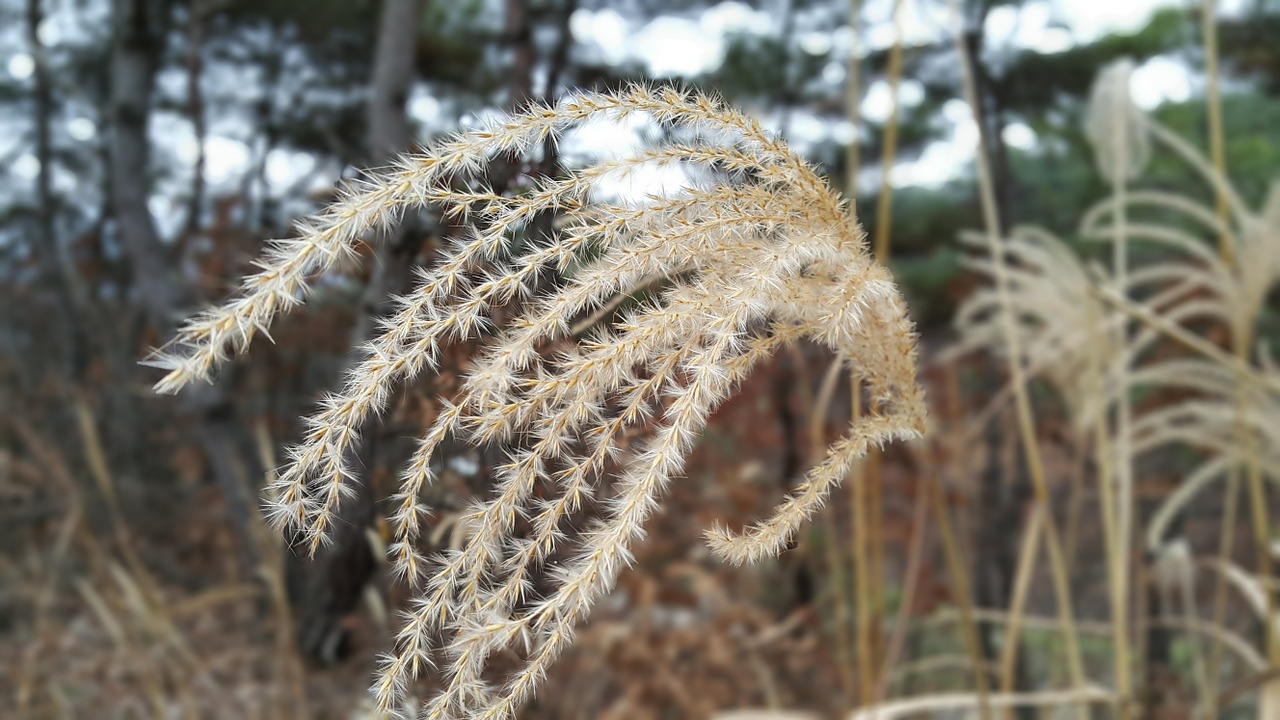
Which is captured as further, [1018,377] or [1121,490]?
[1121,490]

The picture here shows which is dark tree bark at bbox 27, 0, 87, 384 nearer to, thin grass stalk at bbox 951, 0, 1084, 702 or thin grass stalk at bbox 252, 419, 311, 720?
thin grass stalk at bbox 252, 419, 311, 720

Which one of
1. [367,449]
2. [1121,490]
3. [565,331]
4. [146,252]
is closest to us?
[565,331]

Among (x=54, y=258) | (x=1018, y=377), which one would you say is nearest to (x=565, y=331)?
(x=1018, y=377)

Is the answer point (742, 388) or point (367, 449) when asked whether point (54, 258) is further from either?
point (367, 449)

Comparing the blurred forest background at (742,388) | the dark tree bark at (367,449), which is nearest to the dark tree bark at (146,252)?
the blurred forest background at (742,388)

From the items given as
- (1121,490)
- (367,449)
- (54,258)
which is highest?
(367,449)

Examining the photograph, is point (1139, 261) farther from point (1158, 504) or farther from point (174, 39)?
point (174, 39)

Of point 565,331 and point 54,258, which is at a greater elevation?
point 565,331

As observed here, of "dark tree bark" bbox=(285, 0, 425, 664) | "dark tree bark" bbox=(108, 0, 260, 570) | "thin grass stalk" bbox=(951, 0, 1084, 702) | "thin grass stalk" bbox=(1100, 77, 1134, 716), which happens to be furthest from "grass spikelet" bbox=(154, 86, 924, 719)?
"dark tree bark" bbox=(108, 0, 260, 570)
